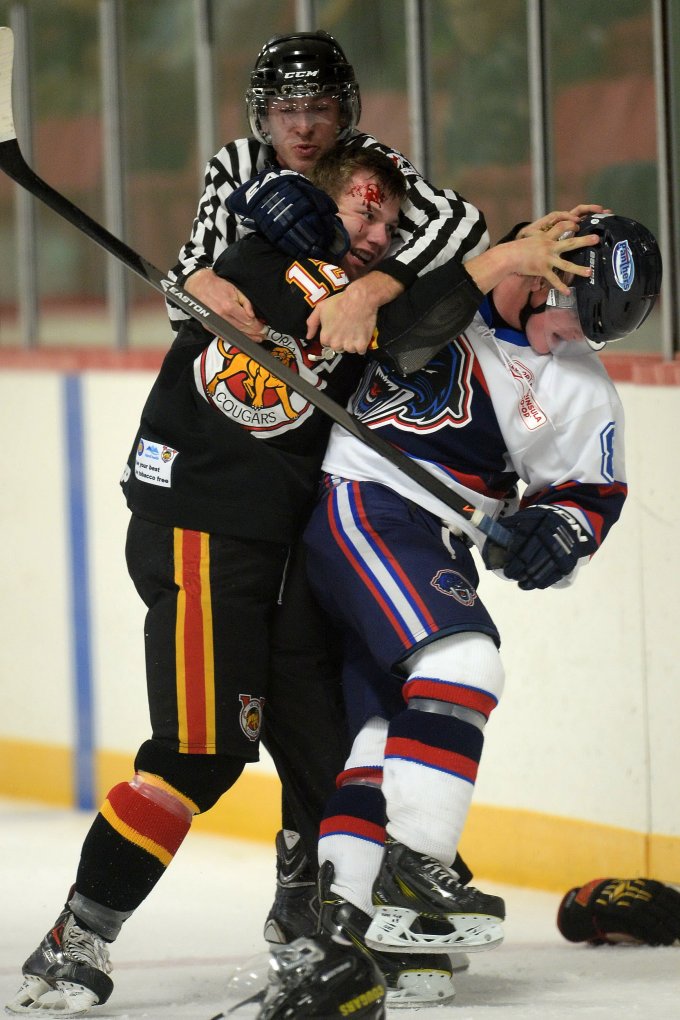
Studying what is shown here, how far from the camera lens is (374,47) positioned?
16.3 ft

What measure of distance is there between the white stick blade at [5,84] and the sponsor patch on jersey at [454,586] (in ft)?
3.18

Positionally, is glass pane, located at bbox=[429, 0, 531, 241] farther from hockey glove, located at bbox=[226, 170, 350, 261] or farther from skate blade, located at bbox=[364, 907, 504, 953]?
skate blade, located at bbox=[364, 907, 504, 953]

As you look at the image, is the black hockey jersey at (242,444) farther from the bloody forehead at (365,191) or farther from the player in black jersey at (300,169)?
the bloody forehead at (365,191)

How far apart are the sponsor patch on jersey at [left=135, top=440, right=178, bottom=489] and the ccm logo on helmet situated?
0.72m

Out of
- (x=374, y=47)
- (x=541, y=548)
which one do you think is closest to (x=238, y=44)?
(x=374, y=47)

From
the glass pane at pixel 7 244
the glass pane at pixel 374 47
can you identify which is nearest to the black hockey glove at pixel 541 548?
the glass pane at pixel 374 47

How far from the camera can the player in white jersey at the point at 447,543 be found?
91.1 inches

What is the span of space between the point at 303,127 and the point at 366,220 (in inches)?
7.7

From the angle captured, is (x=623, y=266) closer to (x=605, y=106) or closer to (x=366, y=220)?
(x=366, y=220)

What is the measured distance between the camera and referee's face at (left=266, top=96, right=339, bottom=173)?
2.59 metres

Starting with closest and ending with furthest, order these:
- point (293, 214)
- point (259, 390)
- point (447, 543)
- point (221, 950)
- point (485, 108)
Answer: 1. point (293, 214)
2. point (447, 543)
3. point (259, 390)
4. point (221, 950)
5. point (485, 108)

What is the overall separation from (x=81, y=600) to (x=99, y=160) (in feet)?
8.01

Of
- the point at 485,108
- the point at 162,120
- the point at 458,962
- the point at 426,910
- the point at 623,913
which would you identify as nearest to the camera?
the point at 426,910

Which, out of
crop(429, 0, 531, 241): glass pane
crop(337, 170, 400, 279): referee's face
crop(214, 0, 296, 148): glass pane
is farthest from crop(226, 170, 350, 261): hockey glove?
crop(429, 0, 531, 241): glass pane
